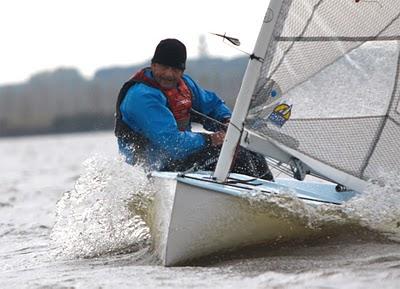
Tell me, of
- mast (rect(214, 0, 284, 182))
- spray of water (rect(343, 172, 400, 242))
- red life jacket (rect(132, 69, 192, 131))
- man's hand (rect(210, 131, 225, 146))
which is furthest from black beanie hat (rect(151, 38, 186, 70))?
spray of water (rect(343, 172, 400, 242))

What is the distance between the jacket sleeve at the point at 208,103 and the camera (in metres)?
6.04

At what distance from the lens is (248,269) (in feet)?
→ 14.5

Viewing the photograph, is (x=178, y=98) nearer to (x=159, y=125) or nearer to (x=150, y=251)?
(x=159, y=125)

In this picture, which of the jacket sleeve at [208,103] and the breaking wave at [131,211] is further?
the jacket sleeve at [208,103]

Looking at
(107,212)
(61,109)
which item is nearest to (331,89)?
(107,212)

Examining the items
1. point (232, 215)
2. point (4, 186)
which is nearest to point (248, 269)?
point (232, 215)

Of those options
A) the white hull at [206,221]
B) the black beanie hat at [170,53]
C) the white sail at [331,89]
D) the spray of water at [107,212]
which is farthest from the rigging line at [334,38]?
the spray of water at [107,212]

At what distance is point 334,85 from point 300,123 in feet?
0.96

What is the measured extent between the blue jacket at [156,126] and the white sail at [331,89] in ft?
1.56

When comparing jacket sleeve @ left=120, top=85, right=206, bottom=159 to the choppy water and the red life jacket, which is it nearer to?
the red life jacket

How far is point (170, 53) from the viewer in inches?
214

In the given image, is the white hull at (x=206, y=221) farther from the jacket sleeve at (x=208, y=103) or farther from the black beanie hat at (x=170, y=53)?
the jacket sleeve at (x=208, y=103)

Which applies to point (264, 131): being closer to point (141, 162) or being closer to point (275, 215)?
point (275, 215)

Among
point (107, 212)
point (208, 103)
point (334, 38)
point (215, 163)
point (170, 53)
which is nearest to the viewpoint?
point (334, 38)
